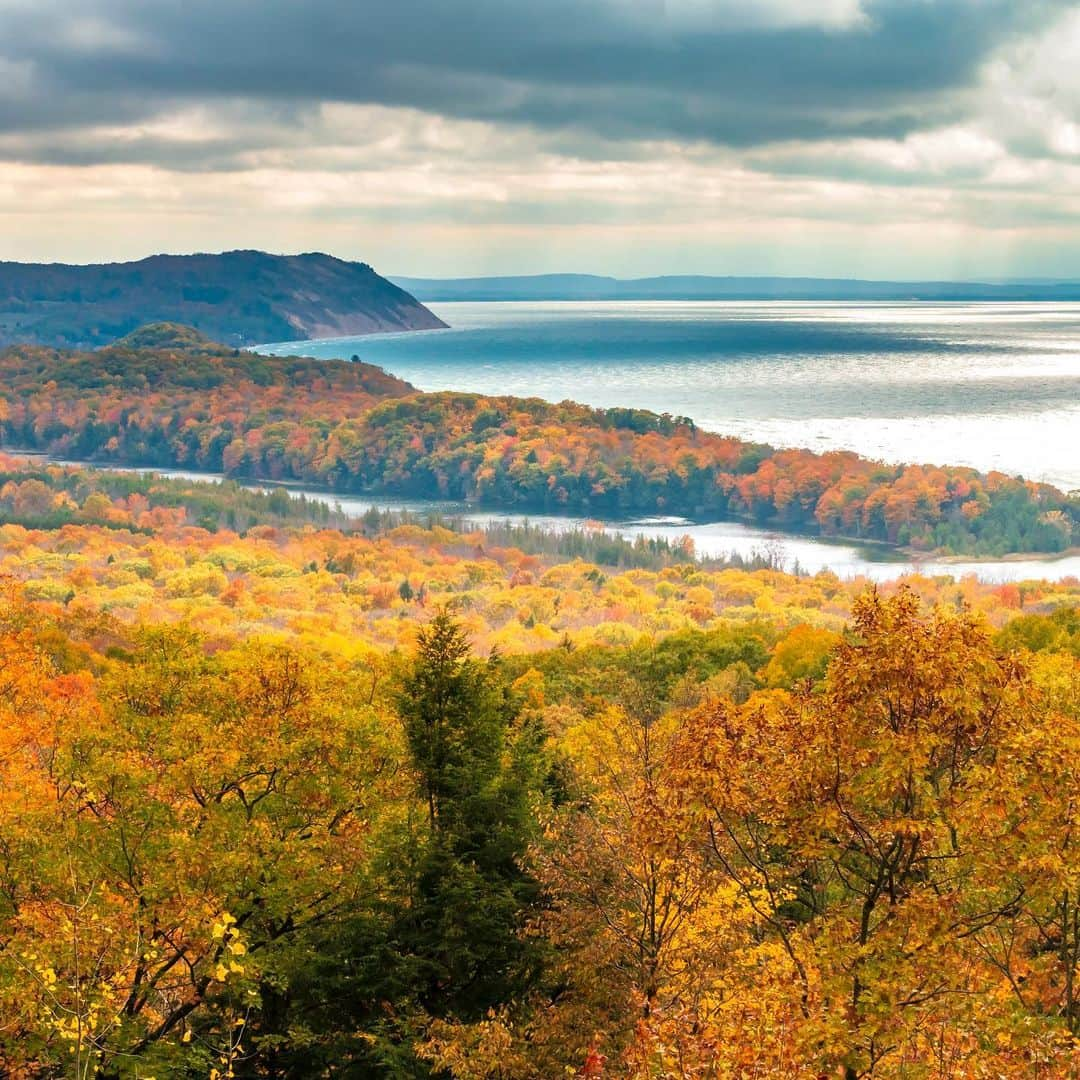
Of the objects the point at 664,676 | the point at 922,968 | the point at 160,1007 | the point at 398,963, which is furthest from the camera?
the point at 664,676

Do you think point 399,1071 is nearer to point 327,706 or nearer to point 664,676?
point 327,706

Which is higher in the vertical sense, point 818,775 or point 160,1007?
point 818,775

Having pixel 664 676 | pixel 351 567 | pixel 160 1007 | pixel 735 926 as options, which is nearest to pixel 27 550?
pixel 351 567

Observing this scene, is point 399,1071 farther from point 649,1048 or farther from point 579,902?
point 649,1048

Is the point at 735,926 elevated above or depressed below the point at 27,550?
above

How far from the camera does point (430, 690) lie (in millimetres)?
29047

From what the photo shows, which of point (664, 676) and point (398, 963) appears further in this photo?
point (664, 676)

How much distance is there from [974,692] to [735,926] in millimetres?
10268

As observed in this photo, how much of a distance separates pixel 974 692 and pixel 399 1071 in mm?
14544

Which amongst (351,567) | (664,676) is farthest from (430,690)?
(351,567)

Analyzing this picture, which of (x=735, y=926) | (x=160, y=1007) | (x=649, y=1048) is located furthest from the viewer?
(x=160, y=1007)

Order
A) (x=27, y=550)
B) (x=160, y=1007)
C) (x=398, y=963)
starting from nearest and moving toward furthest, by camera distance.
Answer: (x=398, y=963)
(x=160, y=1007)
(x=27, y=550)

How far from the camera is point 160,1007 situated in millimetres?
31312

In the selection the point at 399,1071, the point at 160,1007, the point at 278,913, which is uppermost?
the point at 278,913
